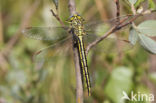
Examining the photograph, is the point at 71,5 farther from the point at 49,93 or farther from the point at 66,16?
the point at 49,93

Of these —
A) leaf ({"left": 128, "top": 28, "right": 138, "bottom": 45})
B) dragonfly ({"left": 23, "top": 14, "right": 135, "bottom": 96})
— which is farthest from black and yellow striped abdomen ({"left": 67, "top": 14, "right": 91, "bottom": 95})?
leaf ({"left": 128, "top": 28, "right": 138, "bottom": 45})

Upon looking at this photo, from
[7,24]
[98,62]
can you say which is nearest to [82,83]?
[98,62]

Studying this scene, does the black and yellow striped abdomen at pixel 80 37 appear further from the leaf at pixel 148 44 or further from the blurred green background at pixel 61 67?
the leaf at pixel 148 44

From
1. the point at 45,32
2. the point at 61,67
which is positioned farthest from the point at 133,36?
the point at 61,67

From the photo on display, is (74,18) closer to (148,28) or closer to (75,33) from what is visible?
(75,33)

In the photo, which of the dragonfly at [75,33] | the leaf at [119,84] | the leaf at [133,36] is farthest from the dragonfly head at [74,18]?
the leaf at [119,84]

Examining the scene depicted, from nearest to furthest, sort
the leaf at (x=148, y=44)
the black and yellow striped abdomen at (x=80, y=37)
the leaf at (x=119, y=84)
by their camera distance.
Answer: the leaf at (x=148, y=44)
the black and yellow striped abdomen at (x=80, y=37)
the leaf at (x=119, y=84)

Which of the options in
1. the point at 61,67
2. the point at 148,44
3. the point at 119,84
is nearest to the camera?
the point at 148,44

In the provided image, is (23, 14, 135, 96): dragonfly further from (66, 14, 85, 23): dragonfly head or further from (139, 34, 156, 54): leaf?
(139, 34, 156, 54): leaf
